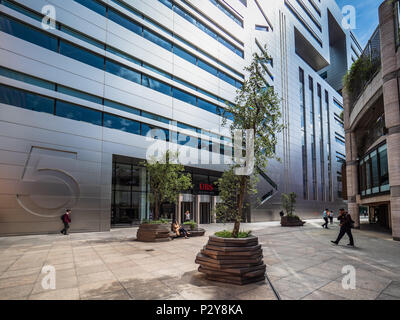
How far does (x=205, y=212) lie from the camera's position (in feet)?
98.7

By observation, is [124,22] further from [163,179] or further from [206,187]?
[206,187]

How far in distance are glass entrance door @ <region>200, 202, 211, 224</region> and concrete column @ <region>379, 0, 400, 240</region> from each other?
18986 mm

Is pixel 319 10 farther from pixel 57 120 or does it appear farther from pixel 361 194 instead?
pixel 57 120

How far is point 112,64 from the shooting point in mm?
21000

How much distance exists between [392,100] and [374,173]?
29.3 ft

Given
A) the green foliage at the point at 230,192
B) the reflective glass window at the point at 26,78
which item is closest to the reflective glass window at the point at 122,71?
the reflective glass window at the point at 26,78

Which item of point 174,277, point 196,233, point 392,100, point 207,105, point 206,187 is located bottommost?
point 196,233

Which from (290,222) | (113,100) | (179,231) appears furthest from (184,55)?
(290,222)

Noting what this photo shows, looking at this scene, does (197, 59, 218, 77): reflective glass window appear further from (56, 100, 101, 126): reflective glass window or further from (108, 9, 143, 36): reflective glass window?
(56, 100, 101, 126): reflective glass window

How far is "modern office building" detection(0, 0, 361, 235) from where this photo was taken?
1627cm

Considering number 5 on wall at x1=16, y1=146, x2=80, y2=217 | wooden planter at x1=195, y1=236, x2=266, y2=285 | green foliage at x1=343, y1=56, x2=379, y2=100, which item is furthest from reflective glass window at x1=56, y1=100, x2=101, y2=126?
green foliage at x1=343, y1=56, x2=379, y2=100

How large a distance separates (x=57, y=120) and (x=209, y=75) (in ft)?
58.4

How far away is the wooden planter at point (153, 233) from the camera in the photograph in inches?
529

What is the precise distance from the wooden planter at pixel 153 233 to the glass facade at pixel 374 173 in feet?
54.1
